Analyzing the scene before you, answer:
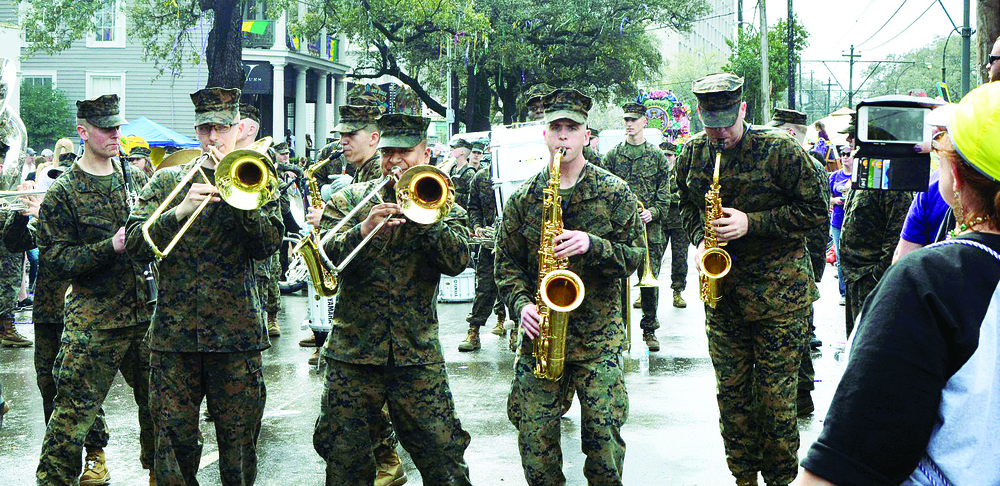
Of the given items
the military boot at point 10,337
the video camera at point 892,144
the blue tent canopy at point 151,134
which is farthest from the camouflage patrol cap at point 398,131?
the blue tent canopy at point 151,134

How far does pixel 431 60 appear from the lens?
1556 inches

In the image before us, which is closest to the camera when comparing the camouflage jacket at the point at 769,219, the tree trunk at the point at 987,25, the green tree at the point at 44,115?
the camouflage jacket at the point at 769,219

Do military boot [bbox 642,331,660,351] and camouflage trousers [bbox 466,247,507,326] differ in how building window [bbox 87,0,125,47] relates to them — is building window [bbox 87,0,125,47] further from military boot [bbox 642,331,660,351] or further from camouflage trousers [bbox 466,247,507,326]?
military boot [bbox 642,331,660,351]

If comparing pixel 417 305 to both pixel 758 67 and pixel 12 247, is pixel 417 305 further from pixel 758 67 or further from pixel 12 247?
pixel 758 67

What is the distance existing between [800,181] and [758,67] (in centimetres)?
3299

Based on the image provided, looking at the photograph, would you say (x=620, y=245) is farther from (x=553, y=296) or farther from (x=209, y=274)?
(x=209, y=274)

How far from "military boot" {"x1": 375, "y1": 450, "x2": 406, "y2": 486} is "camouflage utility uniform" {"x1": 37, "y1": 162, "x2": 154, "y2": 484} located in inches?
53.0

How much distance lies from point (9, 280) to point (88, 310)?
6.10 m

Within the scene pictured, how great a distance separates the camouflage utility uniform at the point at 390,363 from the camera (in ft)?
17.1

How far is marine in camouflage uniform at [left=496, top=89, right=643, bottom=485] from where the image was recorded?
5.23 m

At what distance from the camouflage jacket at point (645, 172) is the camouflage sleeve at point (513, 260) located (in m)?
6.61

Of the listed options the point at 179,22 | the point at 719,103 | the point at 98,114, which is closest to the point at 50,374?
the point at 98,114

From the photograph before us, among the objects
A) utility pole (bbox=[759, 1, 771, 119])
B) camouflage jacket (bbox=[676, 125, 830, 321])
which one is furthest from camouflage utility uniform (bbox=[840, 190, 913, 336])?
utility pole (bbox=[759, 1, 771, 119])

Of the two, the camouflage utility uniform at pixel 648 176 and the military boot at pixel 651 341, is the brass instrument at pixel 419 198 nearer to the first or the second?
the military boot at pixel 651 341
